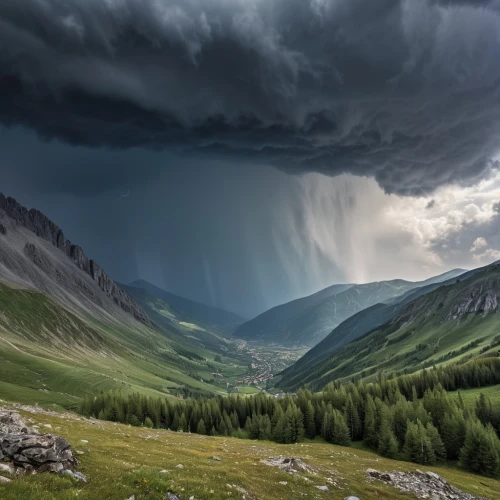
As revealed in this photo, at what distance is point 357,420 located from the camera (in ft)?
359

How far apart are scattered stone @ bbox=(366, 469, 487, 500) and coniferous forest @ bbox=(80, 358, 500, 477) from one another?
35328mm

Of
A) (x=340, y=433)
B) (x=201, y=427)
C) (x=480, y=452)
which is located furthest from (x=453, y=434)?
(x=201, y=427)

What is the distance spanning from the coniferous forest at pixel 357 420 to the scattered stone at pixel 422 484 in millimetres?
35328

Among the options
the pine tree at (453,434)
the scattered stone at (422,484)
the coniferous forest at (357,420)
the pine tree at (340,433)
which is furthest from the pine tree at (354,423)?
the scattered stone at (422,484)

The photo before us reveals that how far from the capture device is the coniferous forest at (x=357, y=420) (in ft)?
273

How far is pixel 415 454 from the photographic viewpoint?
274 ft

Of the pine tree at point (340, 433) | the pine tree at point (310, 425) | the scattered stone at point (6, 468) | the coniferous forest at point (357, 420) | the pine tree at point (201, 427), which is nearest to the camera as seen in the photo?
the scattered stone at point (6, 468)

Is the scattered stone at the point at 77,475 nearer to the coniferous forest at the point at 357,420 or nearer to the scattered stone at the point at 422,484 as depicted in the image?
the scattered stone at the point at 422,484

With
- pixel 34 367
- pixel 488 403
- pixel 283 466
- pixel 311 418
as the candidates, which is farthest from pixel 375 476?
pixel 34 367

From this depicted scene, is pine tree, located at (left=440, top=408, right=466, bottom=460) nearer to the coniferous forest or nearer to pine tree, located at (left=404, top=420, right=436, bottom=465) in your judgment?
the coniferous forest

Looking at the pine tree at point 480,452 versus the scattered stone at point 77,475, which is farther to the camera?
the pine tree at point 480,452

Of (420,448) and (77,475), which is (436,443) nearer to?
(420,448)

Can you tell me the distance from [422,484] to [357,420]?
65212 mm

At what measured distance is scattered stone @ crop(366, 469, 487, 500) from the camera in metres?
45.2
